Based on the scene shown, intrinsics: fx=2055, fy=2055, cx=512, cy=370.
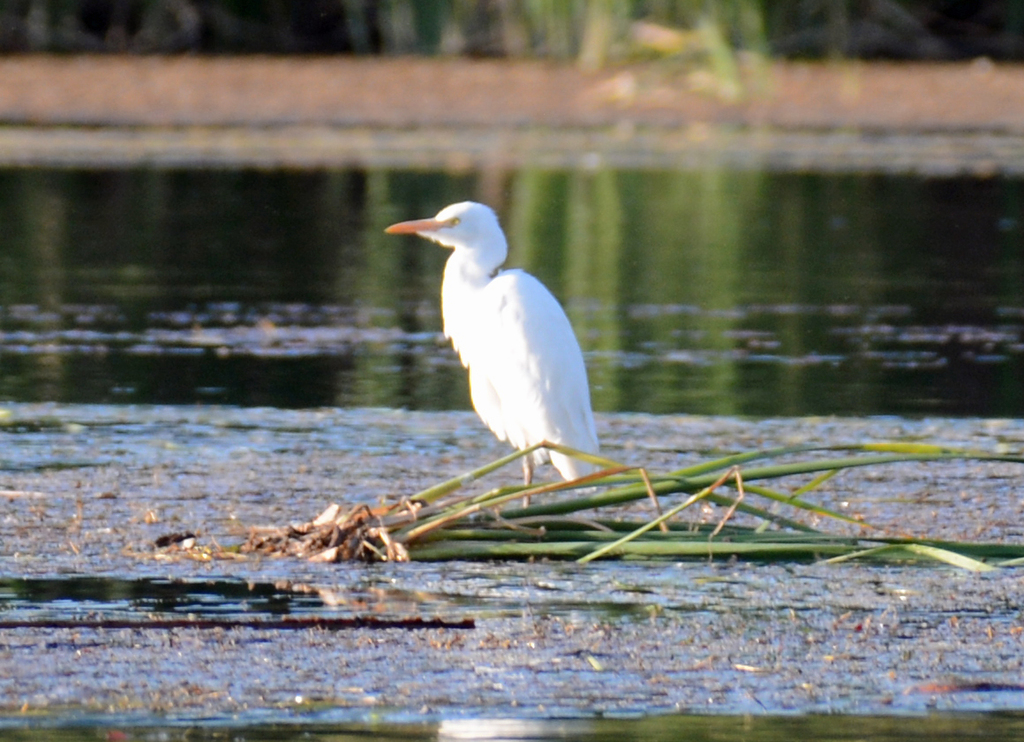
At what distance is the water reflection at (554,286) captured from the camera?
7965mm

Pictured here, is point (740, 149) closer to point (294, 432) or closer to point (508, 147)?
point (508, 147)

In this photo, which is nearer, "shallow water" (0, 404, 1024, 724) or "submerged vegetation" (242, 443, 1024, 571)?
"shallow water" (0, 404, 1024, 724)

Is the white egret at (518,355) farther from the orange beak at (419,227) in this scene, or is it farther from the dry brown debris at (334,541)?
the dry brown debris at (334,541)

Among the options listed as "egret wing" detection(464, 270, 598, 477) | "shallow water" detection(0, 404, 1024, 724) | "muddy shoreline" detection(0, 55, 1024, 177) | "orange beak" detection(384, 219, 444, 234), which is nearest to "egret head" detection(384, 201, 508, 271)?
"orange beak" detection(384, 219, 444, 234)

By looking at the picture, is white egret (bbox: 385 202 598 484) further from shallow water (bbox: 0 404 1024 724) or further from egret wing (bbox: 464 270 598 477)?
shallow water (bbox: 0 404 1024 724)

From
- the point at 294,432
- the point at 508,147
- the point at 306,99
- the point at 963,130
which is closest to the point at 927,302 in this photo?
the point at 294,432

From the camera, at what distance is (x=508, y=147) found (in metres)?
18.7

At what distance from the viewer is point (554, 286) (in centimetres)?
1085

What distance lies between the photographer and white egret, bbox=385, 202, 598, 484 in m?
5.80

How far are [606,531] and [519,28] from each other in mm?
17054

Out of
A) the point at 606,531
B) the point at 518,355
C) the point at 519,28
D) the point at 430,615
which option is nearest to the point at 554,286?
the point at 518,355

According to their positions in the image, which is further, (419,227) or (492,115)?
(492,115)

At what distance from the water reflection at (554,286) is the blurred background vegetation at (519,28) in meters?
3.29

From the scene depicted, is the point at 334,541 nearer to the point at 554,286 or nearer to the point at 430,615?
the point at 430,615
